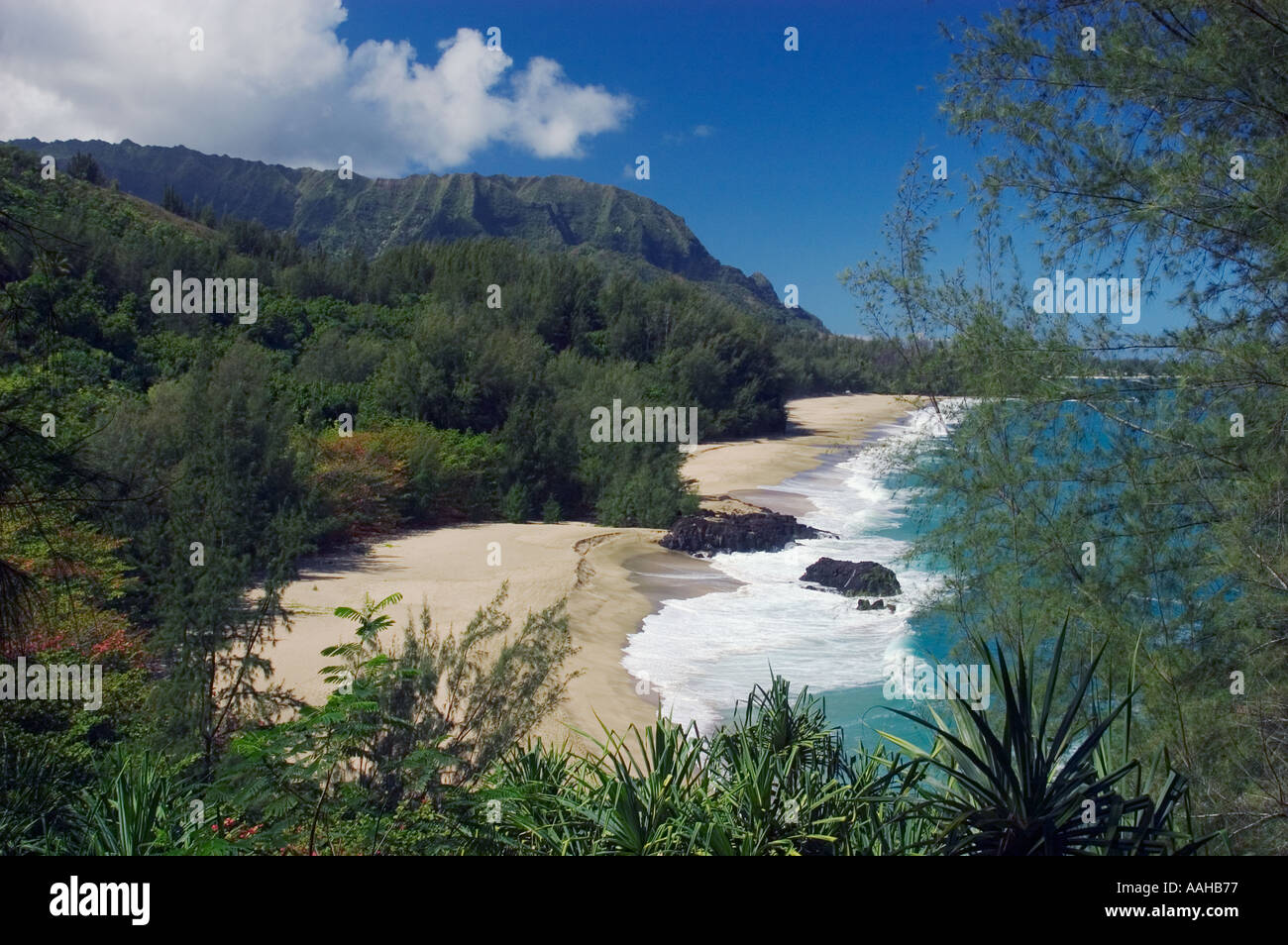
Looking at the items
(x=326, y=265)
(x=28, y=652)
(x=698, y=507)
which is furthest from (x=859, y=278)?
(x=326, y=265)

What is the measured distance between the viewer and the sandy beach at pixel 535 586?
1123cm

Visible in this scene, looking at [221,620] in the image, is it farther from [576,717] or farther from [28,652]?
[576,717]

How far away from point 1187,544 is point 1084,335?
5.40 feet

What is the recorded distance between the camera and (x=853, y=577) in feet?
58.7

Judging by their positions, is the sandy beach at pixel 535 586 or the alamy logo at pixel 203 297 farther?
the alamy logo at pixel 203 297

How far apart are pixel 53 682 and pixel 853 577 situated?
13448mm

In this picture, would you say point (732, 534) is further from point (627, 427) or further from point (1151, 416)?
point (1151, 416)
